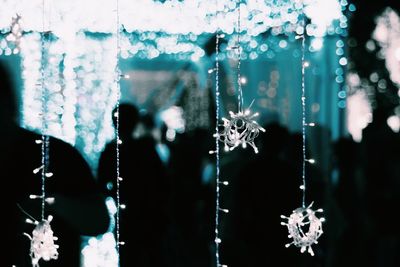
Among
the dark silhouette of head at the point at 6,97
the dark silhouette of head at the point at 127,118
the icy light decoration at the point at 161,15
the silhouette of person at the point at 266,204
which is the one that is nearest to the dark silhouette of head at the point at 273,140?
the silhouette of person at the point at 266,204

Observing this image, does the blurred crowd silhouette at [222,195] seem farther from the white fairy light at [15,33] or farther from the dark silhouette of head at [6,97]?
the white fairy light at [15,33]

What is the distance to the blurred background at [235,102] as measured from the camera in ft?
6.68

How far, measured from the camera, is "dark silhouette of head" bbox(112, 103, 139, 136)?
2.06 meters

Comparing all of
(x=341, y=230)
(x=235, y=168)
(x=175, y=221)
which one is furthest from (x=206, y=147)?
(x=341, y=230)

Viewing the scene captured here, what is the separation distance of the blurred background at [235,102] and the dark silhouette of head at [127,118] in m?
Answer: 0.02

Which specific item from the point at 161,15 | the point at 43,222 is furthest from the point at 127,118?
the point at 43,222

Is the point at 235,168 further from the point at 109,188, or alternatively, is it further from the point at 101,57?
the point at 101,57

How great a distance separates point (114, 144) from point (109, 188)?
0.56 ft

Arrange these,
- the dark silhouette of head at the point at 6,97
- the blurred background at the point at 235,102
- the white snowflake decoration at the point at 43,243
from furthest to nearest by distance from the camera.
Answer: the blurred background at the point at 235,102, the dark silhouette of head at the point at 6,97, the white snowflake decoration at the point at 43,243

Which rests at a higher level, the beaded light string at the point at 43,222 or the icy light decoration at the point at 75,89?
the icy light decoration at the point at 75,89

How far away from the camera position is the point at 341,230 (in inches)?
88.1

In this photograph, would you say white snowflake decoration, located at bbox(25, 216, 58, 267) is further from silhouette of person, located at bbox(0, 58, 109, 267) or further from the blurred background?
the blurred background

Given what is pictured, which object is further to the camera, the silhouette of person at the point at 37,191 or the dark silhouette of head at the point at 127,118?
the dark silhouette of head at the point at 127,118

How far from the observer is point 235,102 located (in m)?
2.09
